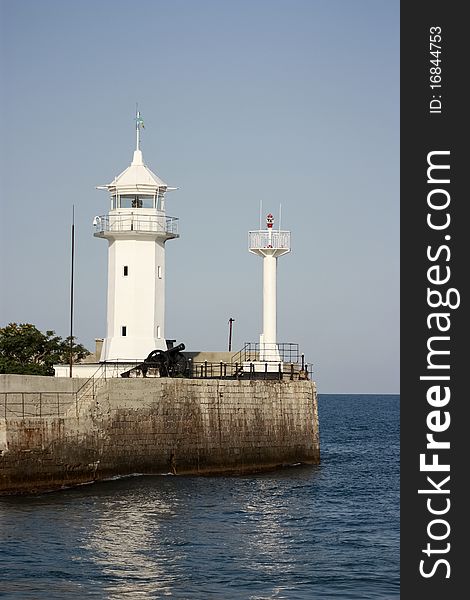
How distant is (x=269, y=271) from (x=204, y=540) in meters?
19.8

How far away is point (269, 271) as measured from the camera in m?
44.3

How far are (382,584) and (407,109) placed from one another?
9.15m

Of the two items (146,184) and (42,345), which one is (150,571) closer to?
(146,184)

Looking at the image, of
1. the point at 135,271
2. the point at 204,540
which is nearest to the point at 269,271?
the point at 135,271

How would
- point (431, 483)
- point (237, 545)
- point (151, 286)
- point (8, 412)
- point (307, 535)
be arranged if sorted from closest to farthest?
point (431, 483) → point (237, 545) → point (307, 535) → point (8, 412) → point (151, 286)

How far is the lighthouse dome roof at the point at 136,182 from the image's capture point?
42.7 meters

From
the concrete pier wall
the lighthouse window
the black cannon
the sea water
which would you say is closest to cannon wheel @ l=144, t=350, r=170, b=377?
the black cannon

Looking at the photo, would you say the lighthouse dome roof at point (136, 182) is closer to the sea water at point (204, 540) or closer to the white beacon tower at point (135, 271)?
the white beacon tower at point (135, 271)

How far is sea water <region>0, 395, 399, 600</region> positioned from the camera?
21297mm

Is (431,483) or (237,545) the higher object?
(431,483)


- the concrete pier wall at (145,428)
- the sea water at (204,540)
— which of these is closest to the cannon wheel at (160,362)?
the concrete pier wall at (145,428)

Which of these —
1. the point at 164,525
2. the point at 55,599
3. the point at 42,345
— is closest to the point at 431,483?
the point at 55,599

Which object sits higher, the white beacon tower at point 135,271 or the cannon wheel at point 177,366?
the white beacon tower at point 135,271

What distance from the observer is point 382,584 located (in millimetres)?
21953
